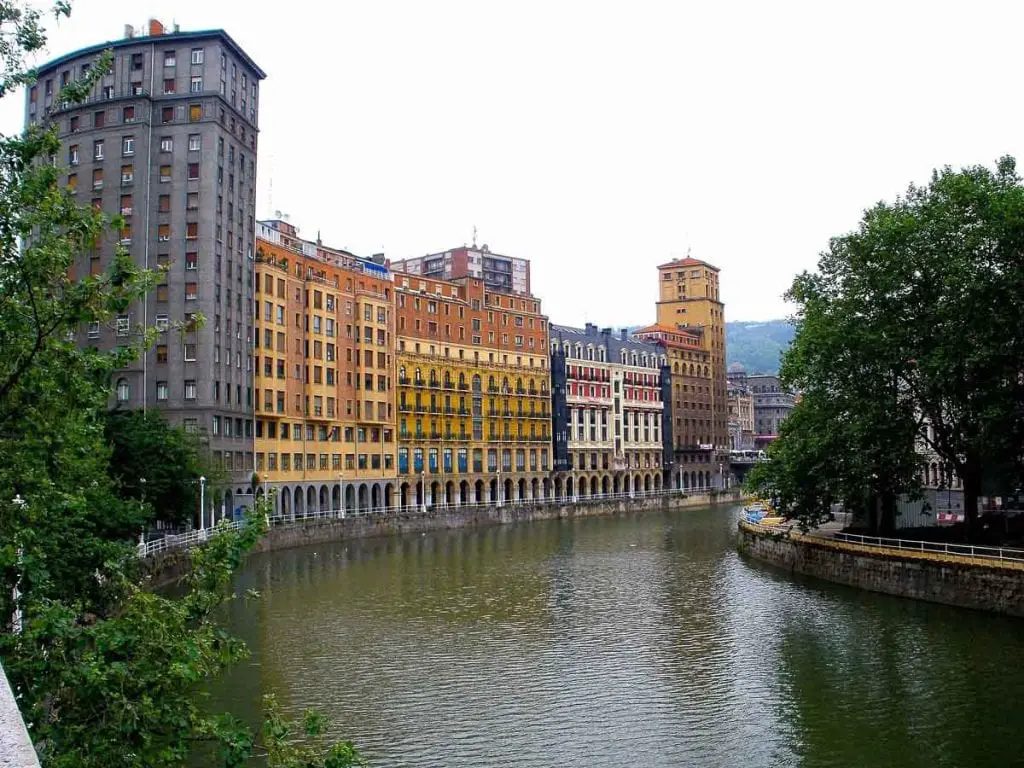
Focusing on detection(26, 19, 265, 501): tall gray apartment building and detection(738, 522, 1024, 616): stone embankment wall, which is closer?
detection(738, 522, 1024, 616): stone embankment wall

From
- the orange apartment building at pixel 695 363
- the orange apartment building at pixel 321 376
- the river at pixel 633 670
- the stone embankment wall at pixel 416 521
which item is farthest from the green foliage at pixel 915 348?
the orange apartment building at pixel 695 363

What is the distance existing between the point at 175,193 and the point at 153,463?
112ft

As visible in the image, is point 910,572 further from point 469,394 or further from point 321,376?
point 469,394

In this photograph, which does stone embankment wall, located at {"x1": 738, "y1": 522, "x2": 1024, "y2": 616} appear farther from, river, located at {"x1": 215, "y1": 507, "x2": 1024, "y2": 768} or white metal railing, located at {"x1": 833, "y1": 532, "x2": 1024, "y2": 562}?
river, located at {"x1": 215, "y1": 507, "x2": 1024, "y2": 768}

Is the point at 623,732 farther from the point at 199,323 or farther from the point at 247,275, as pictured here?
the point at 247,275

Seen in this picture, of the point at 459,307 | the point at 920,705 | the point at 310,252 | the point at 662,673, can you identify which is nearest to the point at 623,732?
the point at 662,673

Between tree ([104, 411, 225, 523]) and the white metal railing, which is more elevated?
tree ([104, 411, 225, 523])

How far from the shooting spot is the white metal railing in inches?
1835

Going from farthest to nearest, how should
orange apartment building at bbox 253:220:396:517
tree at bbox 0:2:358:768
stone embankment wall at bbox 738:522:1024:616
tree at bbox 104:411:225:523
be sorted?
orange apartment building at bbox 253:220:396:517 < tree at bbox 104:411:225:523 < stone embankment wall at bbox 738:522:1024:616 < tree at bbox 0:2:358:768

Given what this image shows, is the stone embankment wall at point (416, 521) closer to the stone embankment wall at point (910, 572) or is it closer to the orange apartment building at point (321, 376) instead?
the orange apartment building at point (321, 376)

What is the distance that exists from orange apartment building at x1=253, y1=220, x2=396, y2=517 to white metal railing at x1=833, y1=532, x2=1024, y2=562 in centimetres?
5631

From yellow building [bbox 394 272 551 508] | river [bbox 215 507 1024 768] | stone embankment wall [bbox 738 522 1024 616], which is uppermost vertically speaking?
yellow building [bbox 394 272 551 508]

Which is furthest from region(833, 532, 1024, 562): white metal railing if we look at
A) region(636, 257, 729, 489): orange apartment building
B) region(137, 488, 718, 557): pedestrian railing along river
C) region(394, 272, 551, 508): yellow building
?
region(636, 257, 729, 489): orange apartment building

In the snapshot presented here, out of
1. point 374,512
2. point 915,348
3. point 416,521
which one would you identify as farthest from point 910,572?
point 374,512
